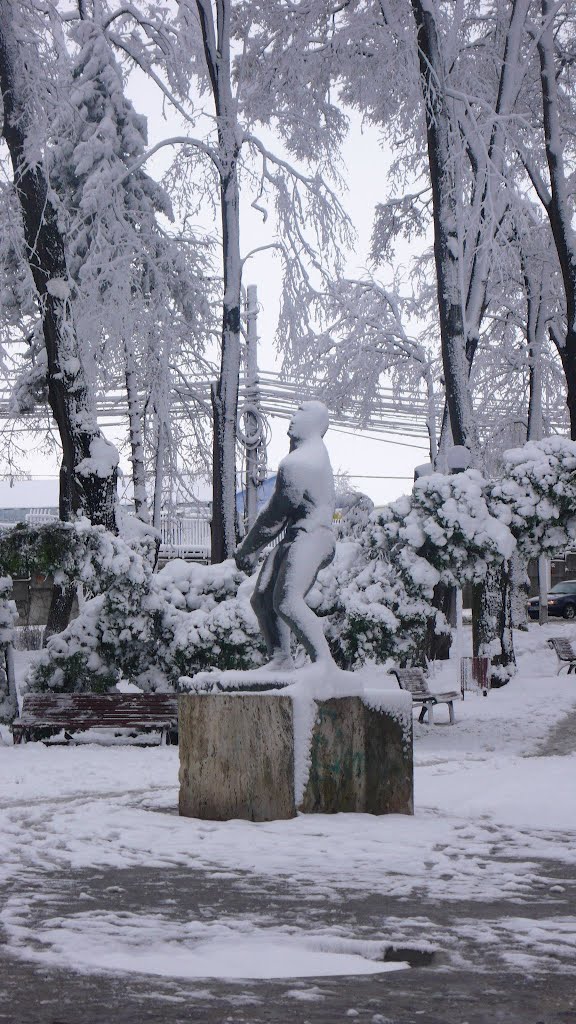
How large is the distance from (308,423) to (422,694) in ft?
29.3

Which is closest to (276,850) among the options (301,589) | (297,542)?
(301,589)

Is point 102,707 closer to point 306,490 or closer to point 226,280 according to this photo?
point 306,490

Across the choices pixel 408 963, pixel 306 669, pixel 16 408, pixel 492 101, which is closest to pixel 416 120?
pixel 492 101

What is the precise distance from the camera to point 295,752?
328 inches

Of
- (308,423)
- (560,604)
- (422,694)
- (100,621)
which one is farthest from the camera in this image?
(560,604)

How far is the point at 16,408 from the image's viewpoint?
87.0ft

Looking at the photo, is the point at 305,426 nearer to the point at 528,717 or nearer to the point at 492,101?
the point at 528,717

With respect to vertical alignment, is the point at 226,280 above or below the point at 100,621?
above

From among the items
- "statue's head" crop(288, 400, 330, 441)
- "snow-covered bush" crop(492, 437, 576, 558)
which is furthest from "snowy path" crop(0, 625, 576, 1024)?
"snow-covered bush" crop(492, 437, 576, 558)

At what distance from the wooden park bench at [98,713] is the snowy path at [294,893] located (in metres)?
3.38

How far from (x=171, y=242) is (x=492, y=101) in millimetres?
6435

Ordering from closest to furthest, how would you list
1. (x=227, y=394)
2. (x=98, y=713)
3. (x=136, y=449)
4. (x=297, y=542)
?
(x=297, y=542) → (x=98, y=713) → (x=227, y=394) → (x=136, y=449)

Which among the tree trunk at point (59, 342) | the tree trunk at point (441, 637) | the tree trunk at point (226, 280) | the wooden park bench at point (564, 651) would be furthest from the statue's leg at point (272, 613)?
the wooden park bench at point (564, 651)

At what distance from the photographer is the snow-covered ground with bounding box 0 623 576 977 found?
4699 millimetres
